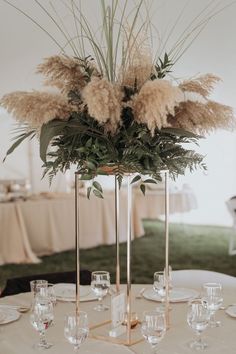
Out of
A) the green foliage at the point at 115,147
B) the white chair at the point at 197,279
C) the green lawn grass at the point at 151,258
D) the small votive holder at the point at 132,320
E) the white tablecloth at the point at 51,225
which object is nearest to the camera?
the green foliage at the point at 115,147

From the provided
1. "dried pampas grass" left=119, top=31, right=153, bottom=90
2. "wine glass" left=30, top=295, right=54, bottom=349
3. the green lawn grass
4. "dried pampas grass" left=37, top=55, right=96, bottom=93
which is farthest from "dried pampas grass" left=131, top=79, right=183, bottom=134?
the green lawn grass

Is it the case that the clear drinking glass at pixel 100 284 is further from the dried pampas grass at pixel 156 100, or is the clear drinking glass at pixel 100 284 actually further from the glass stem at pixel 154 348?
the dried pampas grass at pixel 156 100

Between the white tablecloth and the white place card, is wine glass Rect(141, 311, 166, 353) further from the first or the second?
the white tablecloth

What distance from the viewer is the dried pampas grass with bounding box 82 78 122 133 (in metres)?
1.50

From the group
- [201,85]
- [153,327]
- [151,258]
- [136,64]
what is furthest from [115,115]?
[151,258]

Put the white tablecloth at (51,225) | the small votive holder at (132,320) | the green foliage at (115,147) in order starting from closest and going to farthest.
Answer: the green foliage at (115,147)
the small votive holder at (132,320)
the white tablecloth at (51,225)

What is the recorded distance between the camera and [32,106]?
1.56 m

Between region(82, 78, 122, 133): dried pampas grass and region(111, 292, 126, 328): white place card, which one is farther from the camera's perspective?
region(111, 292, 126, 328): white place card

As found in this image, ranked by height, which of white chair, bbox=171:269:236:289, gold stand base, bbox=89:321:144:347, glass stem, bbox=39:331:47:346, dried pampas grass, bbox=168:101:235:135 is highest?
dried pampas grass, bbox=168:101:235:135

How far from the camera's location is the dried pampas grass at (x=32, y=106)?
1.56 metres

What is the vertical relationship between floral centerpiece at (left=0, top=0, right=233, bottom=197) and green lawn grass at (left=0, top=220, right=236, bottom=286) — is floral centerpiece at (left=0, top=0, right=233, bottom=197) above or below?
above

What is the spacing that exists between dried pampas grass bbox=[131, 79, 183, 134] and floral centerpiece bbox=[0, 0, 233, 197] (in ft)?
0.11

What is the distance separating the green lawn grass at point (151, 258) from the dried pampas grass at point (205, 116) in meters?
3.37

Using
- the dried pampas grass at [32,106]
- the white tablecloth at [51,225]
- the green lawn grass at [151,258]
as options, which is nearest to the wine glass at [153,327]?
the dried pampas grass at [32,106]
